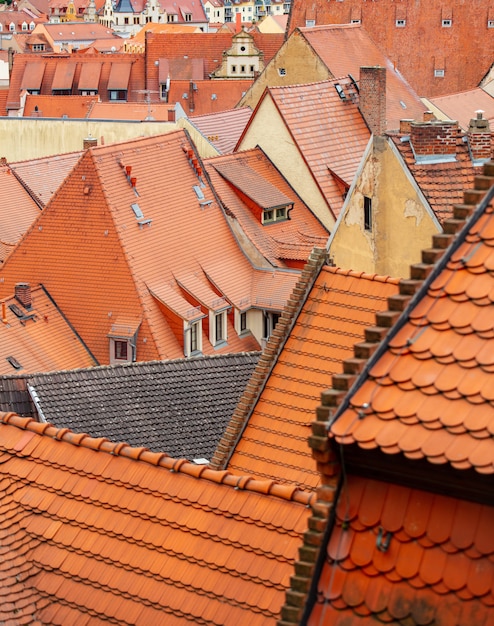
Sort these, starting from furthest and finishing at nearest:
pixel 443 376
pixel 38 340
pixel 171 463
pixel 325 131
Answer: pixel 325 131 < pixel 38 340 < pixel 171 463 < pixel 443 376

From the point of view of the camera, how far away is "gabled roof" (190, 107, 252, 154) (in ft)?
193

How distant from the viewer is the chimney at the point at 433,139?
25188 millimetres

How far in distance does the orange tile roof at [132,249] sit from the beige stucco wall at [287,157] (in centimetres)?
518

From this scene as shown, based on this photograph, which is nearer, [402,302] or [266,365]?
[402,302]

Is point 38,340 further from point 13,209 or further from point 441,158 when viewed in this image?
point 441,158

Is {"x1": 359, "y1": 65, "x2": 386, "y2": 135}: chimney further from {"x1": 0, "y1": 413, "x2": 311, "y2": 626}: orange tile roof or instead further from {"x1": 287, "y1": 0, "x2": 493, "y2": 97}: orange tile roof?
{"x1": 287, "y1": 0, "x2": 493, "y2": 97}: orange tile roof

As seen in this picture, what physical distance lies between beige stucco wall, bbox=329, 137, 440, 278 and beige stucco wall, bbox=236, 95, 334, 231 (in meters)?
21.8

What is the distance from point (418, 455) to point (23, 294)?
3120 centimetres

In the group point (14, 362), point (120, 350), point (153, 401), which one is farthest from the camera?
point (120, 350)

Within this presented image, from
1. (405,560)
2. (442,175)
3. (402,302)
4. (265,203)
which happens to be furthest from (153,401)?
(265,203)

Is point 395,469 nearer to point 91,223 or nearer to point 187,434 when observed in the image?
point 187,434

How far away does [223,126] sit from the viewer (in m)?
60.7

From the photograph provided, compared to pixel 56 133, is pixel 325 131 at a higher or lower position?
lower

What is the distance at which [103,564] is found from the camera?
13859 mm
